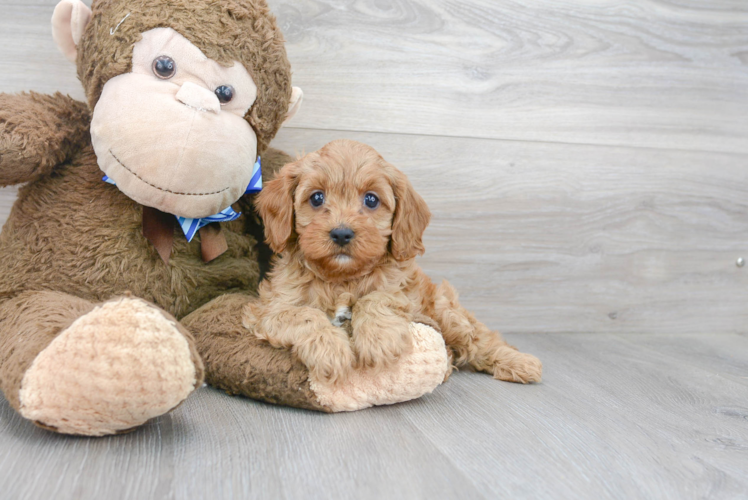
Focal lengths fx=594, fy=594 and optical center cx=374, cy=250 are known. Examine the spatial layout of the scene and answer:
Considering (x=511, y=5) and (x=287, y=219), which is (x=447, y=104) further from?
(x=287, y=219)

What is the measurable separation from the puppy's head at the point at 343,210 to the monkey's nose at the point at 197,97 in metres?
0.25

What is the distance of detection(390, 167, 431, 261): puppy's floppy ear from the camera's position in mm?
1545

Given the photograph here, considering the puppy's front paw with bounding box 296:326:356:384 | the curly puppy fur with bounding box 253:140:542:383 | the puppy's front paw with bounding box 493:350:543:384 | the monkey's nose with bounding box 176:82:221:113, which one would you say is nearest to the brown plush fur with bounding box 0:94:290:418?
the curly puppy fur with bounding box 253:140:542:383

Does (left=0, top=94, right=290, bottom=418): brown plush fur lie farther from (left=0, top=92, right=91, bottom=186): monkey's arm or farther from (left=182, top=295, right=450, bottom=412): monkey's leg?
(left=182, top=295, right=450, bottom=412): monkey's leg

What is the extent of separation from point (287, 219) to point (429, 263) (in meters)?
0.83

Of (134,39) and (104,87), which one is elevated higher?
(134,39)

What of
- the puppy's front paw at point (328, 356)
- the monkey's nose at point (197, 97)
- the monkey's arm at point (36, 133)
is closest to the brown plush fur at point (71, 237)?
the monkey's arm at point (36, 133)

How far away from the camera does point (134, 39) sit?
142 centimetres

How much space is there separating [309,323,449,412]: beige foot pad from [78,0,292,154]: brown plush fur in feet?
2.33

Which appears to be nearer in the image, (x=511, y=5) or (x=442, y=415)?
(x=442, y=415)

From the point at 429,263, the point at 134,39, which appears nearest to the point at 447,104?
the point at 429,263

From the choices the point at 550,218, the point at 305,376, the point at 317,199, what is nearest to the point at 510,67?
the point at 550,218

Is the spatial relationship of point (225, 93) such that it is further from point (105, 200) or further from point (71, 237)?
point (71, 237)

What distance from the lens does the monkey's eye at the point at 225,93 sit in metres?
1.49
